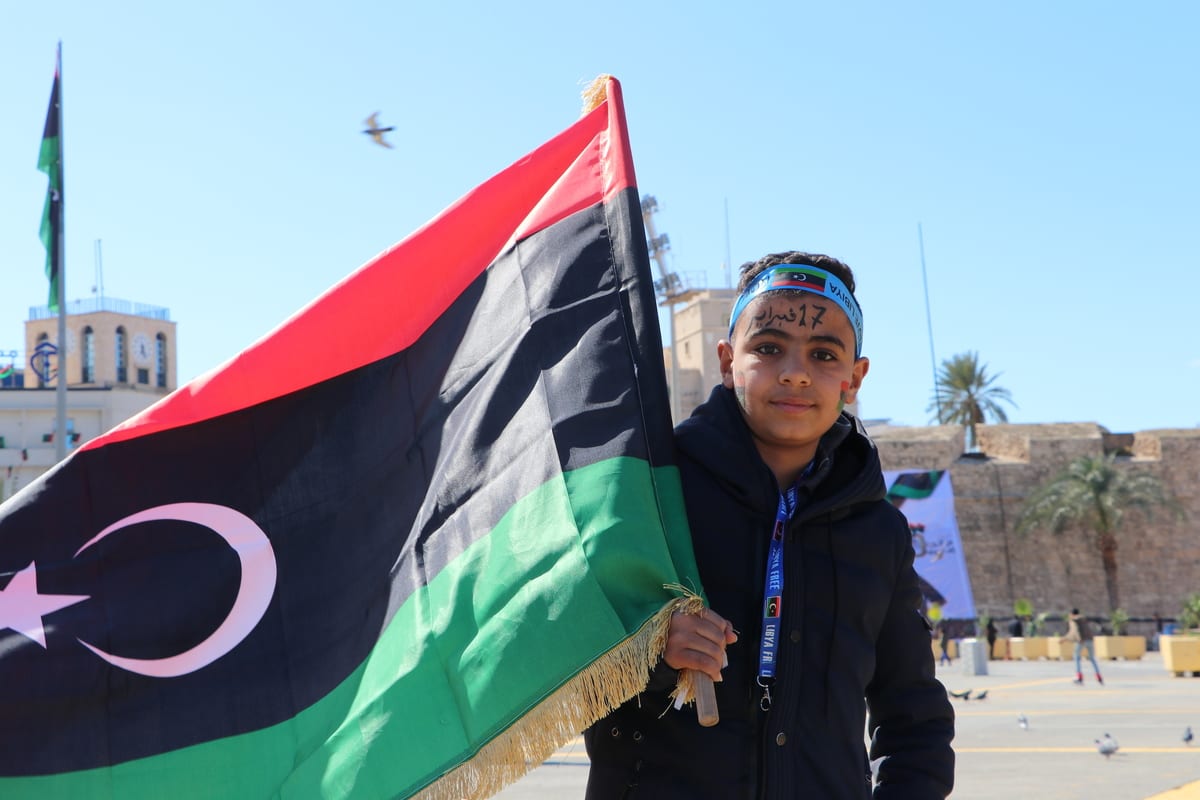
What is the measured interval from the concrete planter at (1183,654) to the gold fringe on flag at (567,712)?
69.7ft

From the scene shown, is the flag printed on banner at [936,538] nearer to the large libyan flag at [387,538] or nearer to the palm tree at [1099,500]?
the palm tree at [1099,500]

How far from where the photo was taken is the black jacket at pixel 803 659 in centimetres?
222

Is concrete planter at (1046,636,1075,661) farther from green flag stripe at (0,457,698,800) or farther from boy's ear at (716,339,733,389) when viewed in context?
green flag stripe at (0,457,698,800)

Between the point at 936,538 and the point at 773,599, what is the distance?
145 feet

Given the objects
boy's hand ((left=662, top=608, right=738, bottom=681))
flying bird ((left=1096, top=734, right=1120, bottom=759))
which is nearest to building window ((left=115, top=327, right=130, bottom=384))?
flying bird ((left=1096, top=734, right=1120, bottom=759))

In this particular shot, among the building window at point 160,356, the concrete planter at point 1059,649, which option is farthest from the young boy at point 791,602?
the building window at point 160,356

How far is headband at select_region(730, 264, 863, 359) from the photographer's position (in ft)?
8.09

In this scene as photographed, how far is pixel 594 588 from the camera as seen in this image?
2295mm

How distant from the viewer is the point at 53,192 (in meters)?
16.6

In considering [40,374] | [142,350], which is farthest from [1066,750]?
[142,350]

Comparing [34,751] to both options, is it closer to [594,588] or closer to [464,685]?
[464,685]

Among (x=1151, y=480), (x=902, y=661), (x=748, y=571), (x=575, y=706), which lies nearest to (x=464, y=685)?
(x=575, y=706)

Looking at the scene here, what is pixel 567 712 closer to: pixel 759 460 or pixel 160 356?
pixel 759 460

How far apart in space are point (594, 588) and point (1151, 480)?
4943cm
